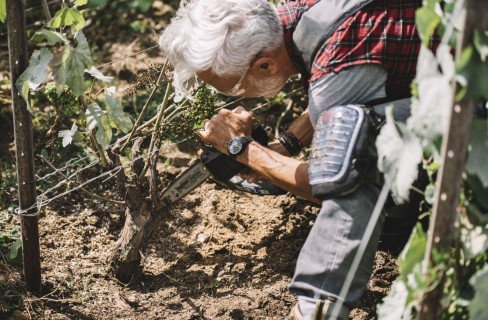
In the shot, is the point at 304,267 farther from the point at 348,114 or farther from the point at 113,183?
the point at 113,183

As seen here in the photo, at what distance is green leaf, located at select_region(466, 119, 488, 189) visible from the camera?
1135 millimetres

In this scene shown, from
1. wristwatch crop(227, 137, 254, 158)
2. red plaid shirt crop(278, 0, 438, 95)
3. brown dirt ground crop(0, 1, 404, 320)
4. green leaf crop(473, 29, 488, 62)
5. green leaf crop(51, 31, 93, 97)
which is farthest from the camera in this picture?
brown dirt ground crop(0, 1, 404, 320)

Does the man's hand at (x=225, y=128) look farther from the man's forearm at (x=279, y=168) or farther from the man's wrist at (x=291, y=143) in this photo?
the man's wrist at (x=291, y=143)

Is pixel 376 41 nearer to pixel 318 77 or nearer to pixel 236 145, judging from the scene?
pixel 318 77

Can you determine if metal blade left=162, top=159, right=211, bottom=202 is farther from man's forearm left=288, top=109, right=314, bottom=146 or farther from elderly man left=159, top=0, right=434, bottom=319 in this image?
man's forearm left=288, top=109, right=314, bottom=146

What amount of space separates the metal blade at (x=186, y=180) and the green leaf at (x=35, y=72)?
0.62 metres

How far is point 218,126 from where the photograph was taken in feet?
6.81

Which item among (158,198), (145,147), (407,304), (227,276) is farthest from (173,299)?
(407,304)

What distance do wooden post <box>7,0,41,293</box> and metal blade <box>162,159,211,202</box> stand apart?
45 cm

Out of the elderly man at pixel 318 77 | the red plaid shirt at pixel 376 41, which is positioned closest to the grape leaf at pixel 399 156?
the elderly man at pixel 318 77

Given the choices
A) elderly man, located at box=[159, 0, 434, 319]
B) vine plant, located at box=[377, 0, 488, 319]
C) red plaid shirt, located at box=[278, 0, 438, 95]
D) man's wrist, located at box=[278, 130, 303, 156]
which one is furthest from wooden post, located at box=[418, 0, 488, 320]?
man's wrist, located at box=[278, 130, 303, 156]

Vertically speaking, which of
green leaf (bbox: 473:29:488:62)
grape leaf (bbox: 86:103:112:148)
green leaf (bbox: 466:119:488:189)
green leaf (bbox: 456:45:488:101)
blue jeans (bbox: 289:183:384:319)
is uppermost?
green leaf (bbox: 473:29:488:62)

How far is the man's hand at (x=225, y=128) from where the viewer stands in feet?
6.75

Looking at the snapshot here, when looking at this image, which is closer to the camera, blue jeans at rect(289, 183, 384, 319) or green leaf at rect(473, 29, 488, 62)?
green leaf at rect(473, 29, 488, 62)
